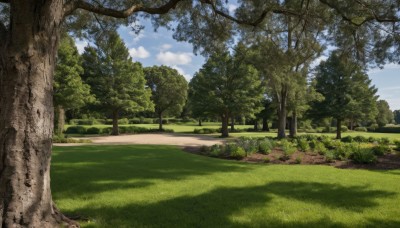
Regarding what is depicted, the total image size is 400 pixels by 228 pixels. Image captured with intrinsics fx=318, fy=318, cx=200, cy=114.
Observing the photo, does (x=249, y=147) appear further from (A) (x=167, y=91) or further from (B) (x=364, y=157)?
(A) (x=167, y=91)

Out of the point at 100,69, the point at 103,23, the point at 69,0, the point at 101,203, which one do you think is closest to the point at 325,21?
the point at 103,23

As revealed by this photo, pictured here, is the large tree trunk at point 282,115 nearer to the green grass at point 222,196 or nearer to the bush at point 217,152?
the bush at point 217,152

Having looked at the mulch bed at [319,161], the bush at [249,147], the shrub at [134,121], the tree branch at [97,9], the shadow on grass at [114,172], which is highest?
the tree branch at [97,9]

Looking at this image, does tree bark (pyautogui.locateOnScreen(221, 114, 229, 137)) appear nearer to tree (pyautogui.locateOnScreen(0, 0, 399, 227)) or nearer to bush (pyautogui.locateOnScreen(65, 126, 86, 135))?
bush (pyautogui.locateOnScreen(65, 126, 86, 135))

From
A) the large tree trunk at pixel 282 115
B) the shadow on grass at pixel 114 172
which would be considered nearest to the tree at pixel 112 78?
the large tree trunk at pixel 282 115

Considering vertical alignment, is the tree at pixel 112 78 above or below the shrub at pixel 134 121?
above

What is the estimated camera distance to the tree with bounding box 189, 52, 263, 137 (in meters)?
31.0

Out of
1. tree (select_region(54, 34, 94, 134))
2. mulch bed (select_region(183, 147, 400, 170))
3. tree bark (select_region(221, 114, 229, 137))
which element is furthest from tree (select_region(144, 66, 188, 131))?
mulch bed (select_region(183, 147, 400, 170))

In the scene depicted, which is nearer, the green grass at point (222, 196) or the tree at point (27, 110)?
the tree at point (27, 110)

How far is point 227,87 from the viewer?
105 ft

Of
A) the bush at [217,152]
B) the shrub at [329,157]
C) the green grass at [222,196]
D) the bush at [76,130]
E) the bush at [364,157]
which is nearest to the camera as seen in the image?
the green grass at [222,196]

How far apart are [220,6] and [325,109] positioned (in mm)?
25633

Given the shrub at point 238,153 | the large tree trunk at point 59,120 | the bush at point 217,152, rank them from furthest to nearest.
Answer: the large tree trunk at point 59,120
the bush at point 217,152
the shrub at point 238,153

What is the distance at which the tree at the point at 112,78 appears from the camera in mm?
31984
